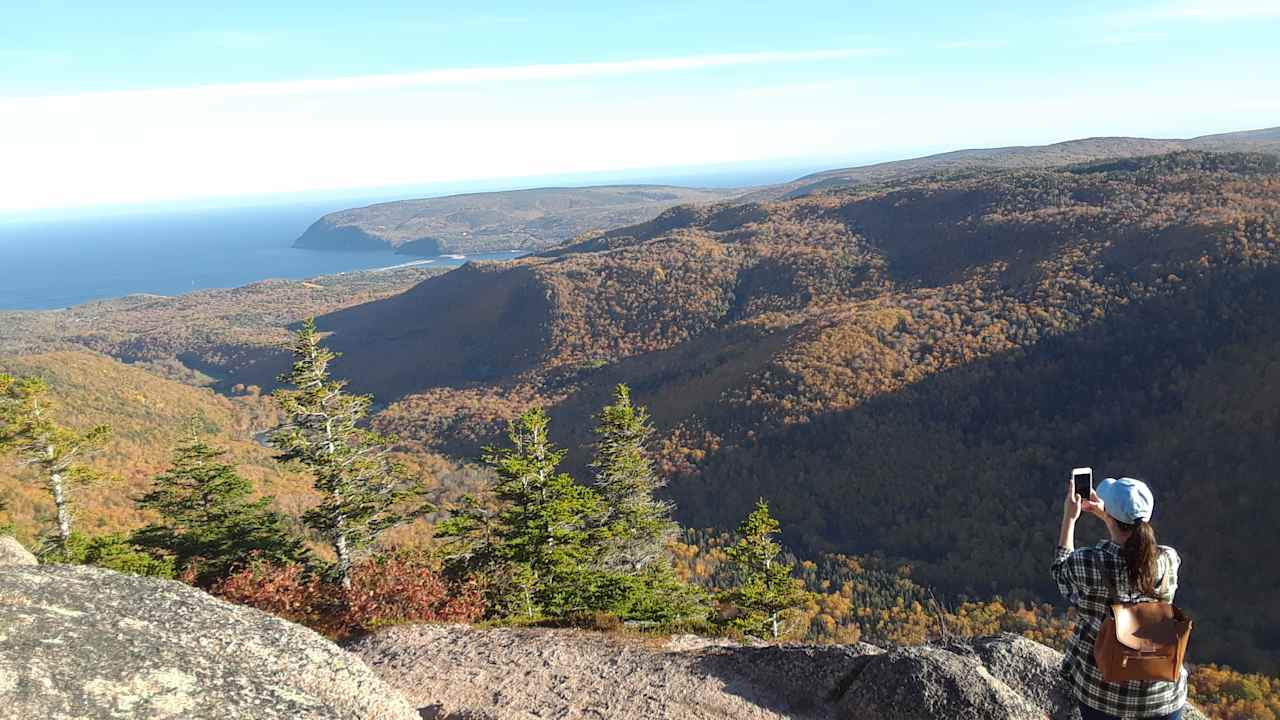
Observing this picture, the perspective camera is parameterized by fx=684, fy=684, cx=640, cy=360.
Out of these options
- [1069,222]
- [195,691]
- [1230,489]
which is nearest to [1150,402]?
[1230,489]

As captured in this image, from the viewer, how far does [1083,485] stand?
608 cm

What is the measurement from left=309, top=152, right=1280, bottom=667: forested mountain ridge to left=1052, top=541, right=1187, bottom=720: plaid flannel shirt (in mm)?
82249

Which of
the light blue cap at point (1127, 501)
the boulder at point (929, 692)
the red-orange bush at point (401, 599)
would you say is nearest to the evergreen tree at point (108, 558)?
the red-orange bush at point (401, 599)

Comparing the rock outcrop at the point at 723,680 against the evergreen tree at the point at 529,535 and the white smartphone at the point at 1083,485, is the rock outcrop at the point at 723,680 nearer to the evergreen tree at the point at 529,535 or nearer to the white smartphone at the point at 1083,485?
the white smartphone at the point at 1083,485

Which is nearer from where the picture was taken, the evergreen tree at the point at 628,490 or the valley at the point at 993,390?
the evergreen tree at the point at 628,490

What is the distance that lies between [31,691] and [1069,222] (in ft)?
554


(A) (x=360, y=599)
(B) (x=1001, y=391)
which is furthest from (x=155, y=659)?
(B) (x=1001, y=391)

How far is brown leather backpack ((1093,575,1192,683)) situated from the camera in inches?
203

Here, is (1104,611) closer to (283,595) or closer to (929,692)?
(929,692)

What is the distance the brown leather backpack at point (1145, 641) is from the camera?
16.9 ft

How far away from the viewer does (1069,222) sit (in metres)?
142

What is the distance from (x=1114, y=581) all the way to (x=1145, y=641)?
0.45 metres

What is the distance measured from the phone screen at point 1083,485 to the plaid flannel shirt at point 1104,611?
1.69ft

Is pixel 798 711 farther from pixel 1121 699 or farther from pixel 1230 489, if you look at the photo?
pixel 1230 489
